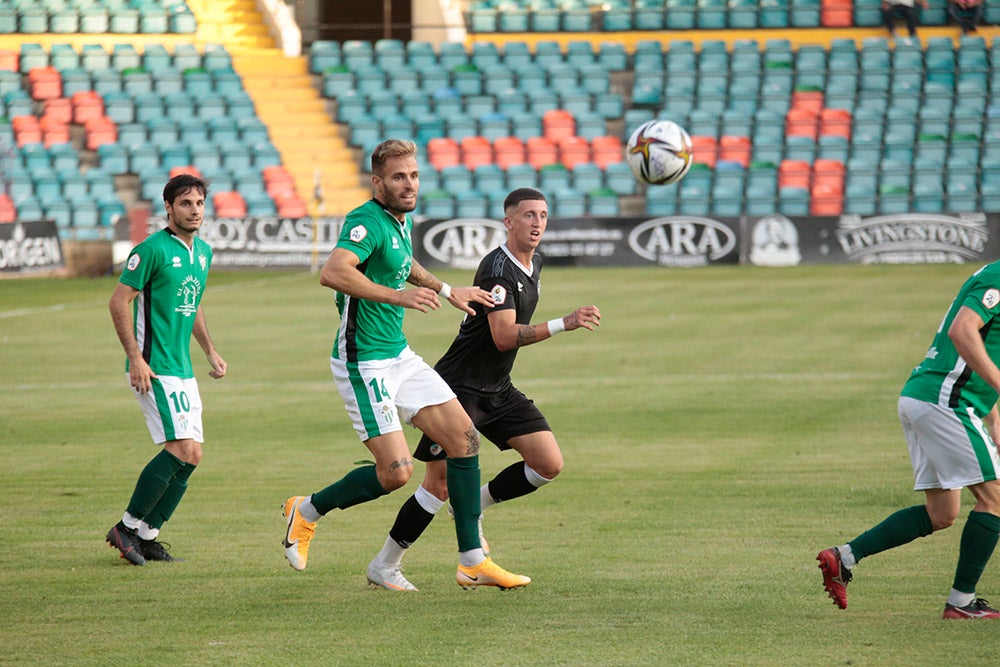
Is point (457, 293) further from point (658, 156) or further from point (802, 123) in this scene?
point (802, 123)

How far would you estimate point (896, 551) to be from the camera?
7.62m

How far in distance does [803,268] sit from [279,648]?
23.8 meters

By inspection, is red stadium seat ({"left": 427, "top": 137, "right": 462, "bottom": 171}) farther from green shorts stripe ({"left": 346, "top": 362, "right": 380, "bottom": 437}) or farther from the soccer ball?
green shorts stripe ({"left": 346, "top": 362, "right": 380, "bottom": 437})

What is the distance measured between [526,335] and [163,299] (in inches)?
84.4

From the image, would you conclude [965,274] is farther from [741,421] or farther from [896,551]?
[896,551]

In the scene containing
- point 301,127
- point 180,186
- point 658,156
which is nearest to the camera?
point 180,186

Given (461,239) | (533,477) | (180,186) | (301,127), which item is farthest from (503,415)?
(301,127)

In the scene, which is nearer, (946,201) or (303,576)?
(303,576)

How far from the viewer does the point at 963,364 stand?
6152 millimetres

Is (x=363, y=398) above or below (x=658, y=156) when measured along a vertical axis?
below

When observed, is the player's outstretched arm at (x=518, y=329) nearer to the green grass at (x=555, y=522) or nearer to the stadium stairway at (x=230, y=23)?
the green grass at (x=555, y=522)

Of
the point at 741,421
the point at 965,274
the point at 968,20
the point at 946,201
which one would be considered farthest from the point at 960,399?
the point at 968,20

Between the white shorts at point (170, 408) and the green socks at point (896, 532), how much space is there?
12.0 feet

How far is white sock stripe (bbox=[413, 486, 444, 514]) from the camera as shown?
6961 millimetres
